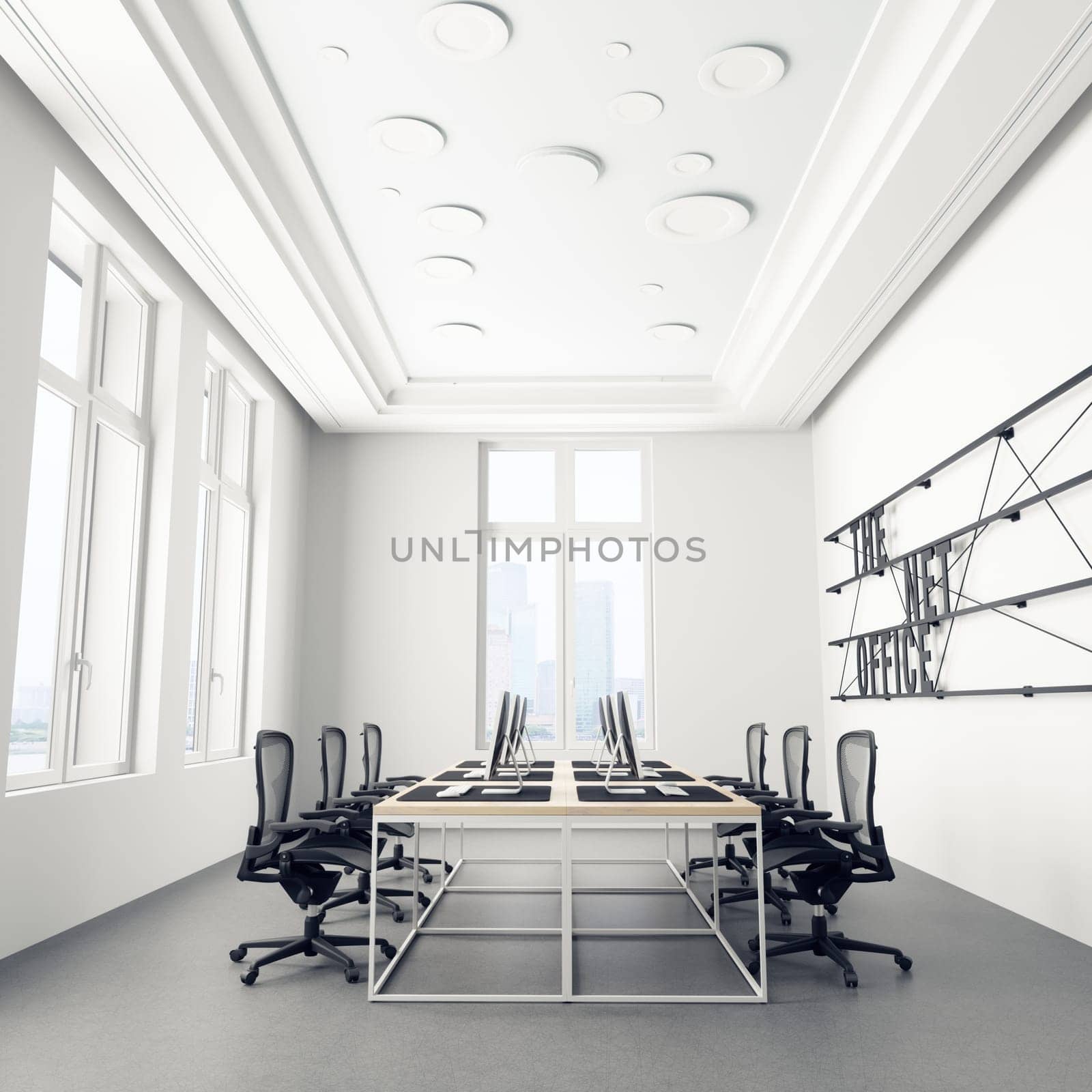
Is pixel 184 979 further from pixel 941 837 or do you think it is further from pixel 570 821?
pixel 941 837

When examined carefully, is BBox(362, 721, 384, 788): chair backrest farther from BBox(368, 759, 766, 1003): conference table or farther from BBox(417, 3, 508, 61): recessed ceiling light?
BBox(417, 3, 508, 61): recessed ceiling light

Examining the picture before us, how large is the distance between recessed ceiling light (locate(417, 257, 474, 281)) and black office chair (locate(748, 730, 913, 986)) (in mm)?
3855

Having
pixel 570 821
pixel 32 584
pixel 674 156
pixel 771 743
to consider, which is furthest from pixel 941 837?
pixel 32 584

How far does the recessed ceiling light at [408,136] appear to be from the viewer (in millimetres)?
4617

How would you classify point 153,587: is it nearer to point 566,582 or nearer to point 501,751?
point 501,751

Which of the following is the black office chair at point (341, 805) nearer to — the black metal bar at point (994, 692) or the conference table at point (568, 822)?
the conference table at point (568, 822)

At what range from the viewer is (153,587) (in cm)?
563

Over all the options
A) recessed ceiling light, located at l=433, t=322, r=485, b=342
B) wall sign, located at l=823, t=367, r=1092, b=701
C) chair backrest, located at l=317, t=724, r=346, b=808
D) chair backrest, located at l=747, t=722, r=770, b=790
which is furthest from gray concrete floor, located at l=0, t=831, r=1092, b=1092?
recessed ceiling light, located at l=433, t=322, r=485, b=342

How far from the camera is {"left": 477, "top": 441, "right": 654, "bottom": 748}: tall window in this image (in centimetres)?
880

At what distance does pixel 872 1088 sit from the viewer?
2.75 m

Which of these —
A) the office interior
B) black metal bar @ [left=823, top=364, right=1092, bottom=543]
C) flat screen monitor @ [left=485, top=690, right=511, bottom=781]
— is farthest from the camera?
flat screen monitor @ [left=485, top=690, right=511, bottom=781]

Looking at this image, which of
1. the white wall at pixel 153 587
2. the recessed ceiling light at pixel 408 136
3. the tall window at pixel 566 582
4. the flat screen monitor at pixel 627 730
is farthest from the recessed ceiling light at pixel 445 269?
the flat screen monitor at pixel 627 730

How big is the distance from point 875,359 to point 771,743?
3508 millimetres

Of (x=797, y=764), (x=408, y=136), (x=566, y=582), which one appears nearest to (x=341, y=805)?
(x=797, y=764)
